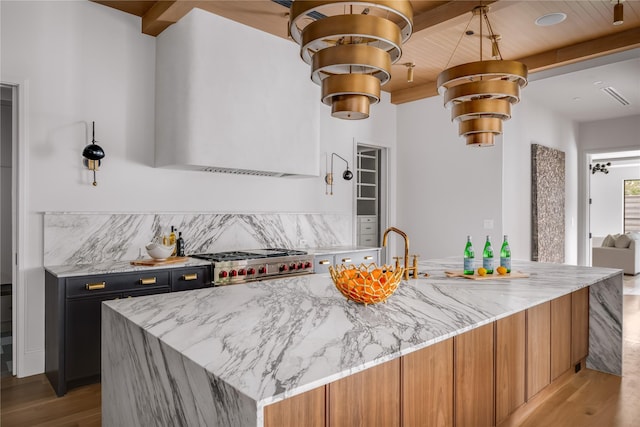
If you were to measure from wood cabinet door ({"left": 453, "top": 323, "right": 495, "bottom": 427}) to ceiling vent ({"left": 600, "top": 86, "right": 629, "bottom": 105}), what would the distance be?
17.1 ft

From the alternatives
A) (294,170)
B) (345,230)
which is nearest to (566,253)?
(345,230)

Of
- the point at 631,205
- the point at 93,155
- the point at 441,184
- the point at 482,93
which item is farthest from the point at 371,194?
the point at 631,205

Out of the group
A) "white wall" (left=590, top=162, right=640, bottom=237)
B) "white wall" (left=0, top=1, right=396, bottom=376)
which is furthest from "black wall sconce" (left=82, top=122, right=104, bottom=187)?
"white wall" (left=590, top=162, right=640, bottom=237)

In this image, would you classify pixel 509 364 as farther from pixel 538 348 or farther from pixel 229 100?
pixel 229 100

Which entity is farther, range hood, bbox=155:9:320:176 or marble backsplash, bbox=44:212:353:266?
range hood, bbox=155:9:320:176

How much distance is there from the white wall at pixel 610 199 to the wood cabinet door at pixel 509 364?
40.7 feet

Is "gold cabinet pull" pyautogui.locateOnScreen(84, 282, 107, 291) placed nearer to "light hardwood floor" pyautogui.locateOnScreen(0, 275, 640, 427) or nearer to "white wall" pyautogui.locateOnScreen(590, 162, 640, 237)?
"light hardwood floor" pyautogui.locateOnScreen(0, 275, 640, 427)

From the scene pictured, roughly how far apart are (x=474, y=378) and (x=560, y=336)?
128 cm

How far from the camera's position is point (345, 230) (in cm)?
563

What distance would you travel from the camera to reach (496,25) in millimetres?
3932

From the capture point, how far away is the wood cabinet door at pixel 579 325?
10.2ft

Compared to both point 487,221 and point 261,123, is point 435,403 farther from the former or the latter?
point 487,221

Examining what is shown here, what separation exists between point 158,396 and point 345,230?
4.23 meters

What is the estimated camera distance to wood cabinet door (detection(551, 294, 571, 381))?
109 inches
